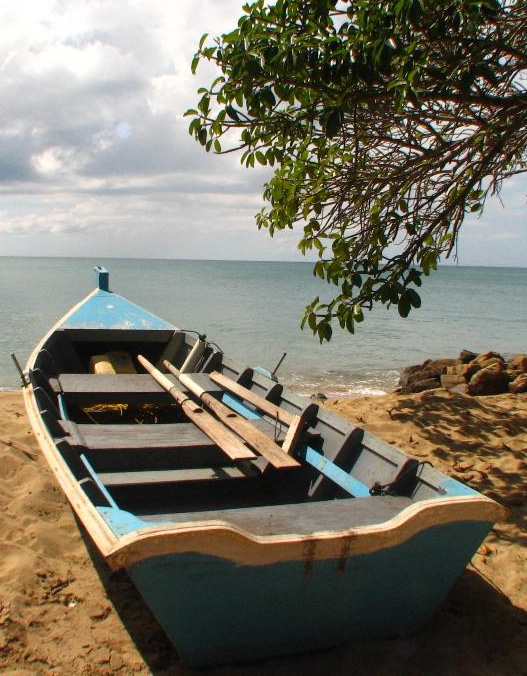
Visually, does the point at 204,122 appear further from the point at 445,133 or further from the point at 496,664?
the point at 496,664

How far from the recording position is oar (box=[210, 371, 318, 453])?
4.50 metres

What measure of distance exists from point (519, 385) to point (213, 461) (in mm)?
7217

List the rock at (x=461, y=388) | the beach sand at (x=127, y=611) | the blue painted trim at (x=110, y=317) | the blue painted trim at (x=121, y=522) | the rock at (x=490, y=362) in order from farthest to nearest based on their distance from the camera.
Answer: the rock at (x=490, y=362)
the rock at (x=461, y=388)
the blue painted trim at (x=110, y=317)
the beach sand at (x=127, y=611)
the blue painted trim at (x=121, y=522)

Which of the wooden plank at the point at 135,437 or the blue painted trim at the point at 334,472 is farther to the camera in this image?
the wooden plank at the point at 135,437

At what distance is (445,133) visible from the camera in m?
6.13

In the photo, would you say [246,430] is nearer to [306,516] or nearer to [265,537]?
[306,516]

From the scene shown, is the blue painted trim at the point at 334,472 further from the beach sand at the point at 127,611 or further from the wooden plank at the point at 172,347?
the wooden plank at the point at 172,347

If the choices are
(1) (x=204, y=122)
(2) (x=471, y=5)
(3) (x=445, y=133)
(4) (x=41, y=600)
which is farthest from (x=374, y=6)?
(4) (x=41, y=600)

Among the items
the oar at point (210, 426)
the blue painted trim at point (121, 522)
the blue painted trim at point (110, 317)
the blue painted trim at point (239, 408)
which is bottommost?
the blue painted trim at point (239, 408)

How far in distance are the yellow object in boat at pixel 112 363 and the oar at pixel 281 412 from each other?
188 cm

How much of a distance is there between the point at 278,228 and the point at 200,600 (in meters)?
4.08

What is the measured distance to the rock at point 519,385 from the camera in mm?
10172

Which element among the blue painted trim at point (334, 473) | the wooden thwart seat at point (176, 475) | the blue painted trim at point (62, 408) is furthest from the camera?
the blue painted trim at point (62, 408)

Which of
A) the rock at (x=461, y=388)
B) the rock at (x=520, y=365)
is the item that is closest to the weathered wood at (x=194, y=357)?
the rock at (x=461, y=388)
